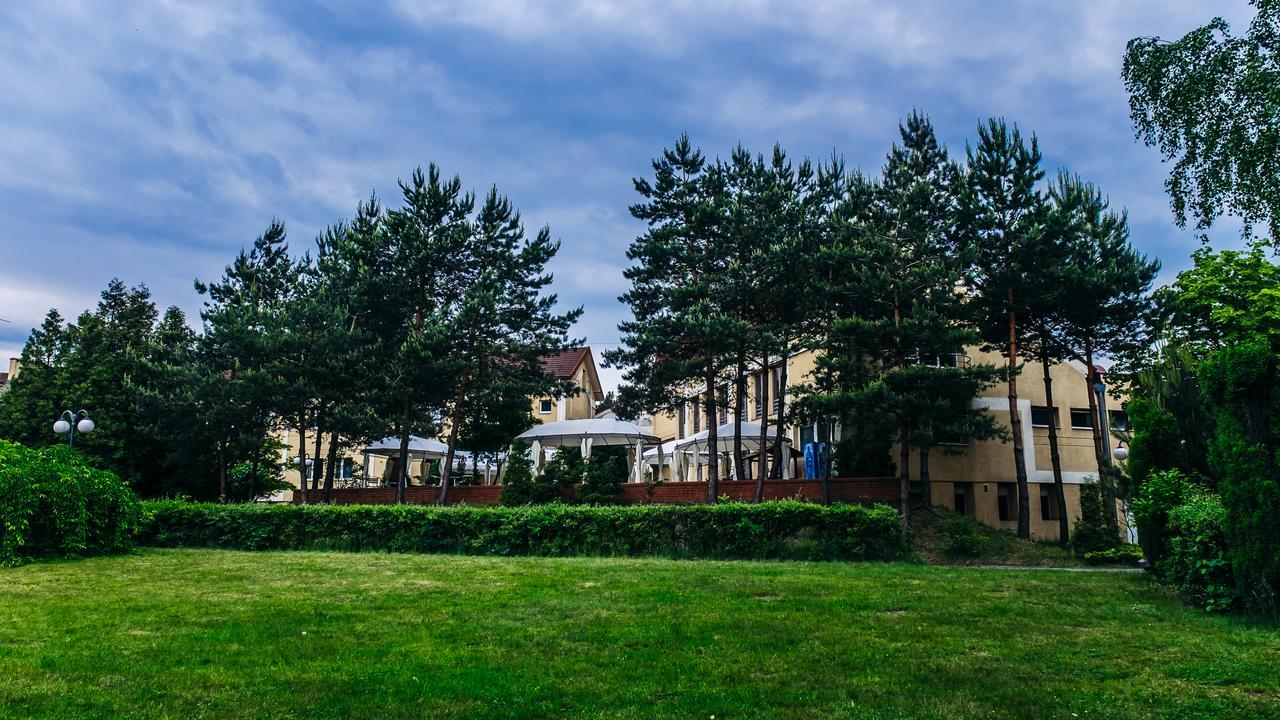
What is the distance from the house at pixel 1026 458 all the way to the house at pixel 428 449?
11.7m

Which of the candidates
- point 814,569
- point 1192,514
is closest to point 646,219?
point 814,569

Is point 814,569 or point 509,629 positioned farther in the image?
point 814,569

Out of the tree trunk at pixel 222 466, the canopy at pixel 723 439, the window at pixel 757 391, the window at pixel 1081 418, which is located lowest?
the tree trunk at pixel 222 466

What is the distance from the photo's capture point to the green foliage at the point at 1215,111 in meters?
17.4

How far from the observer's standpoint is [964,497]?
3055 centimetres

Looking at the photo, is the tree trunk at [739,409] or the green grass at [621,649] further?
the tree trunk at [739,409]

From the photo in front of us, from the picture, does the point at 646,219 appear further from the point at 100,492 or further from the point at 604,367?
the point at 100,492

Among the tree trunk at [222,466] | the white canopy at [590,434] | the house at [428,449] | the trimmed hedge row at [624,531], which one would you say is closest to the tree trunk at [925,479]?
the white canopy at [590,434]

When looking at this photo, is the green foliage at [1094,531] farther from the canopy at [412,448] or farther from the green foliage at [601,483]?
the canopy at [412,448]

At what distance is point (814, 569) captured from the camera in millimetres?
14367

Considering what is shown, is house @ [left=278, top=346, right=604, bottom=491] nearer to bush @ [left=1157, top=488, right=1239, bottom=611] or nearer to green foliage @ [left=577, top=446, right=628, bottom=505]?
green foliage @ [left=577, top=446, right=628, bottom=505]

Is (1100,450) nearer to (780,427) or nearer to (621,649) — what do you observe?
(780,427)

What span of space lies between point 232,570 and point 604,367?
53.9 ft

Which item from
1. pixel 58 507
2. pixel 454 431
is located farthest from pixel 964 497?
pixel 58 507
